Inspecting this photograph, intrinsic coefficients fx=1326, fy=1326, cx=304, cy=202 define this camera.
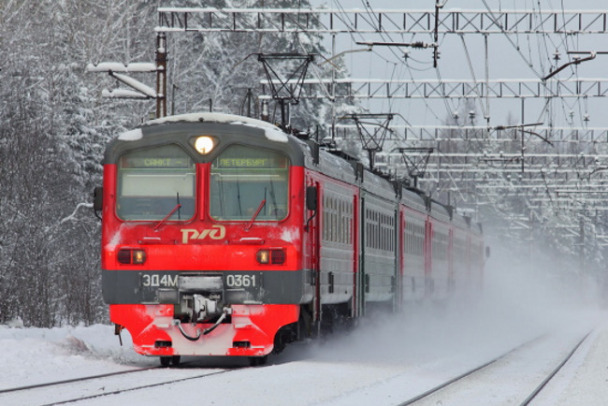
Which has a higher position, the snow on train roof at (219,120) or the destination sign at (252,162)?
the snow on train roof at (219,120)

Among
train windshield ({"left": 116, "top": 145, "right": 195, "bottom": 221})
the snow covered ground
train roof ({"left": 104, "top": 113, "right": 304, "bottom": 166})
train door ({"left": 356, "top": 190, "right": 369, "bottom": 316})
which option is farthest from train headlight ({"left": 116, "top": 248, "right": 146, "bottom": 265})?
train door ({"left": 356, "top": 190, "right": 369, "bottom": 316})

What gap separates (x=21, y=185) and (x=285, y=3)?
40558mm

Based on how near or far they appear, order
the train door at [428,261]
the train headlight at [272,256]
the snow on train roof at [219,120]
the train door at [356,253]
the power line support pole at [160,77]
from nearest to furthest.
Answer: the train headlight at [272,256], the snow on train roof at [219,120], the train door at [356,253], the power line support pole at [160,77], the train door at [428,261]

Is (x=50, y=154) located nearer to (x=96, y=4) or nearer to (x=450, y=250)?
(x=450, y=250)

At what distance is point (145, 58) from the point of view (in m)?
55.2

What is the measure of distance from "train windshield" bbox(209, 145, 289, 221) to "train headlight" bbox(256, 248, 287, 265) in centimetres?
40

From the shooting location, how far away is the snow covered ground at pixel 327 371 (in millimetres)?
12719

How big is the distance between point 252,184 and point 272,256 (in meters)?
0.93

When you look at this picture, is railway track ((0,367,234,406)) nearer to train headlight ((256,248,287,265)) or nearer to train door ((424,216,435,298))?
train headlight ((256,248,287,265))

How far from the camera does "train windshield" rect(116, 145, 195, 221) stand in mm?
16422

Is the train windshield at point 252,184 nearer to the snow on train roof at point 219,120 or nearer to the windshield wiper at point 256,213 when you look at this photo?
the windshield wiper at point 256,213

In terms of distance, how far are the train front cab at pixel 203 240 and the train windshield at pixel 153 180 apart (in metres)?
0.01

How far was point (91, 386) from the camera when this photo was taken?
43.6 ft

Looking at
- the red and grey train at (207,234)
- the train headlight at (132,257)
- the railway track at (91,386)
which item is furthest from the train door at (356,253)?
the railway track at (91,386)
